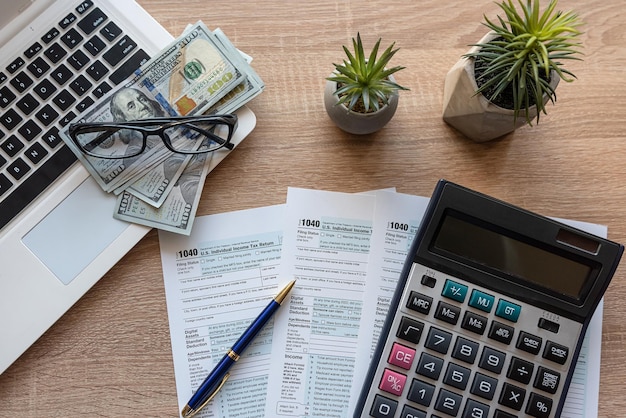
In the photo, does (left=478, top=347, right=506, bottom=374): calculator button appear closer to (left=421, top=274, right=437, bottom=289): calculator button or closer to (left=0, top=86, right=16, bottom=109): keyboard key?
(left=421, top=274, right=437, bottom=289): calculator button

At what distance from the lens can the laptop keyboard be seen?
0.63m

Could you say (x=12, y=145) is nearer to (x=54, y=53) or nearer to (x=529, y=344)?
(x=54, y=53)

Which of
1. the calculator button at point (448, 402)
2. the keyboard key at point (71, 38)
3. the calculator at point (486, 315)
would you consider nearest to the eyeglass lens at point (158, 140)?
the keyboard key at point (71, 38)

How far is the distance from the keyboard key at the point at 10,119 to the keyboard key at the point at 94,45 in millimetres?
103

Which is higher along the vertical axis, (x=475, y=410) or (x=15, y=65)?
(x=15, y=65)

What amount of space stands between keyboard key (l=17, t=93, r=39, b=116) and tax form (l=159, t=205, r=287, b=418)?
188 mm

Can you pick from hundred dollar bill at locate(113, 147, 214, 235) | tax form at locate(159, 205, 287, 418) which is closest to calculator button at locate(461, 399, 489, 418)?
tax form at locate(159, 205, 287, 418)

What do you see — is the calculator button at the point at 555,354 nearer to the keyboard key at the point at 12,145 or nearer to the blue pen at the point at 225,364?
the blue pen at the point at 225,364

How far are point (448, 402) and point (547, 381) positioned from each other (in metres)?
0.10

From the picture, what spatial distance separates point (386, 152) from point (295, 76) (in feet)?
0.45

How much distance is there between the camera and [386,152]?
681 mm

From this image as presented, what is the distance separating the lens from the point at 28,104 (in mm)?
641

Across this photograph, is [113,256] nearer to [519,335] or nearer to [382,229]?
[382,229]

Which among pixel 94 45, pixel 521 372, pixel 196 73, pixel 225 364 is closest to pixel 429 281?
pixel 521 372
